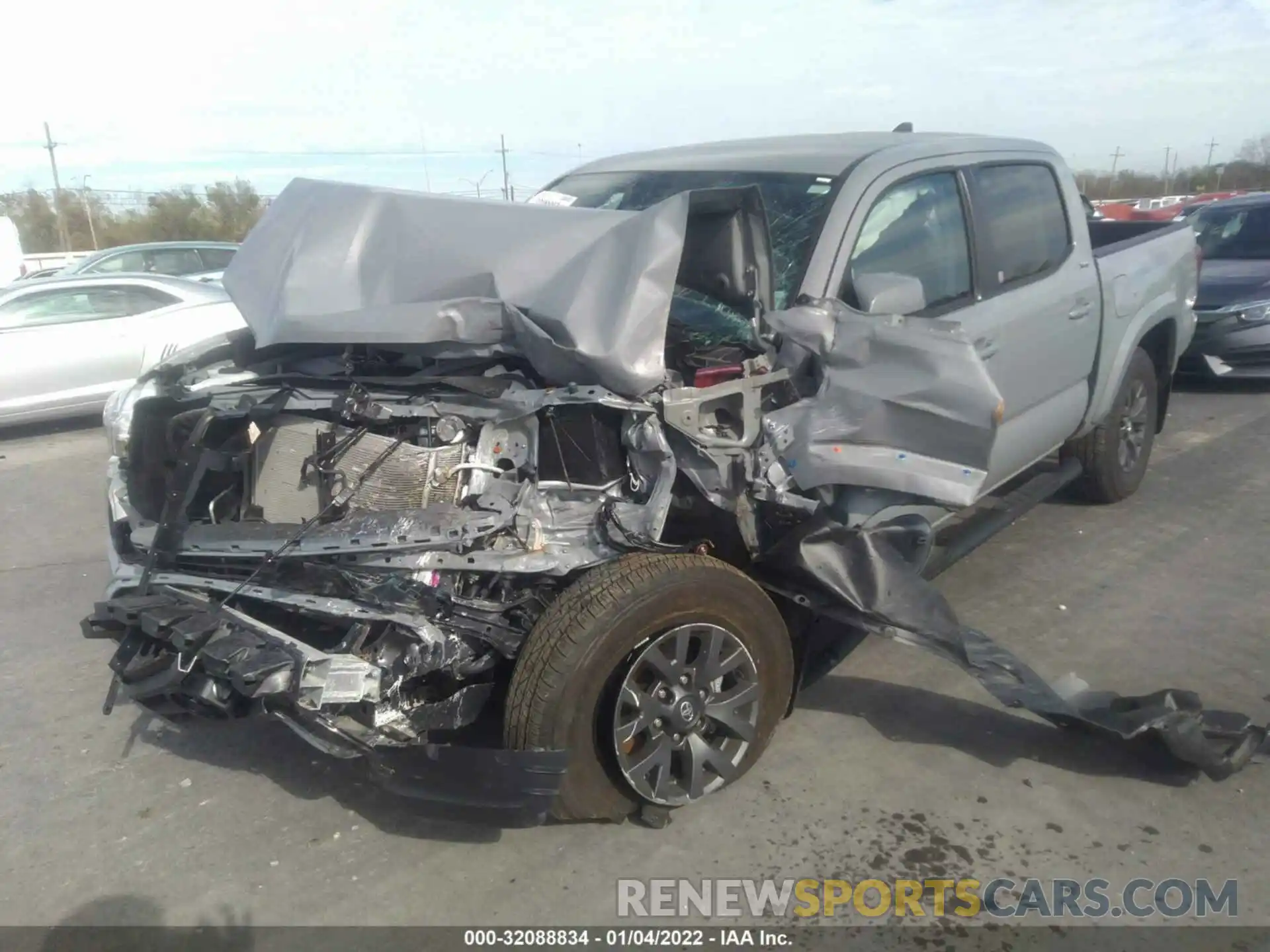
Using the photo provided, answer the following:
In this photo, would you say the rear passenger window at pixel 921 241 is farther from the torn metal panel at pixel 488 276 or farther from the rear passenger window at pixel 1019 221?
the torn metal panel at pixel 488 276

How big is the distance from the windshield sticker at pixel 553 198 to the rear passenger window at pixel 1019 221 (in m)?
1.86

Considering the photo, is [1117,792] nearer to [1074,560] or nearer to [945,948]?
[945,948]

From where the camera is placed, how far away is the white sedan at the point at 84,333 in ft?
28.8

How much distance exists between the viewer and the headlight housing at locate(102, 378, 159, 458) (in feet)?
11.6

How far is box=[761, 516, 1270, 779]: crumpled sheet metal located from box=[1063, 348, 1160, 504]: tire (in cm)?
251

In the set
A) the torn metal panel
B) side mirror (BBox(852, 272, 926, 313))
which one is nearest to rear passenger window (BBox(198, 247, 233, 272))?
the torn metal panel

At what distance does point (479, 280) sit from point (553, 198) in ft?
5.92

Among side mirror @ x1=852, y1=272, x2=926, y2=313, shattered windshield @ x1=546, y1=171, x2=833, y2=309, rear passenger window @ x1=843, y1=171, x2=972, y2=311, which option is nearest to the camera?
side mirror @ x1=852, y1=272, x2=926, y2=313

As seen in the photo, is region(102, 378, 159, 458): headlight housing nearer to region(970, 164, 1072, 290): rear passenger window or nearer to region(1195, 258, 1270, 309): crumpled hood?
region(970, 164, 1072, 290): rear passenger window

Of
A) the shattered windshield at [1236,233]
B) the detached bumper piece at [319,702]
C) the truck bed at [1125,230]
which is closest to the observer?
the detached bumper piece at [319,702]

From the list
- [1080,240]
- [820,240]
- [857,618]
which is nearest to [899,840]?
[857,618]

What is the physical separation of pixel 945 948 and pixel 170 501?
8.63 feet

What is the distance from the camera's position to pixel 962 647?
3.28 meters

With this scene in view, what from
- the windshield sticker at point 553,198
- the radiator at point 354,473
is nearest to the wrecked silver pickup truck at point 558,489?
the radiator at point 354,473
